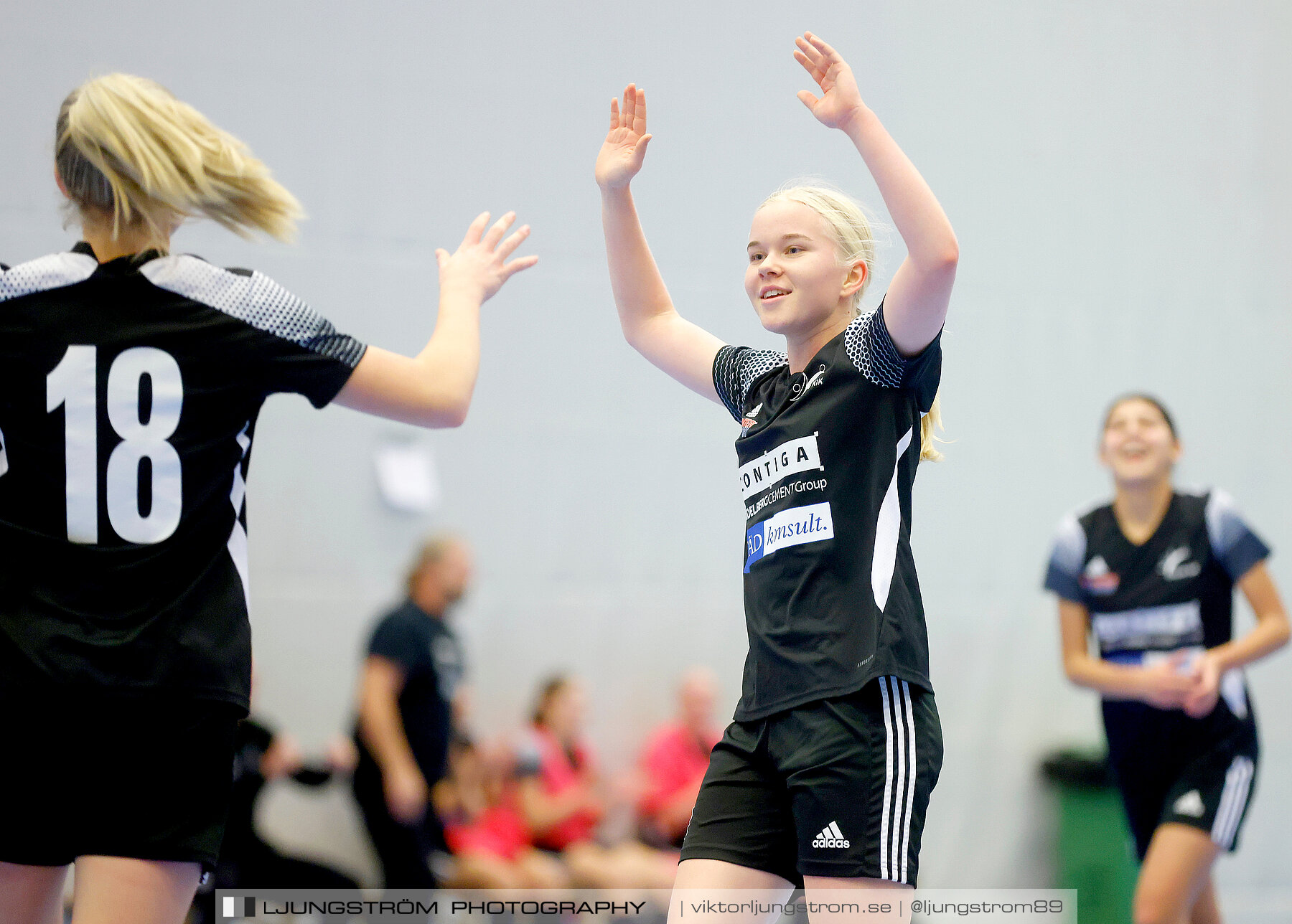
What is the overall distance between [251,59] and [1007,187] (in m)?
3.89

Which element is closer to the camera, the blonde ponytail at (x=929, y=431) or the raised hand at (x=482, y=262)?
the raised hand at (x=482, y=262)

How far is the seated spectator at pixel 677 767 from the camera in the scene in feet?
18.0

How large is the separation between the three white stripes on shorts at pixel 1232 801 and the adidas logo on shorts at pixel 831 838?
228 centimetres

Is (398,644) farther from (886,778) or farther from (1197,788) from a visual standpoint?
(886,778)

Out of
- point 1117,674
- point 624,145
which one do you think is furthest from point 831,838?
point 1117,674

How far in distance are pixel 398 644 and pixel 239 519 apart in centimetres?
328

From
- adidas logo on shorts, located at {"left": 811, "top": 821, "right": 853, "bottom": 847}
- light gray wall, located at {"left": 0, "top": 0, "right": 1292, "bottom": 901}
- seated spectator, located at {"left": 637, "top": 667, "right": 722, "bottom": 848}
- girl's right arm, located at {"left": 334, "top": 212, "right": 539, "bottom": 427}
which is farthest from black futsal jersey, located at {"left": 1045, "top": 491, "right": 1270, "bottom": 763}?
girl's right arm, located at {"left": 334, "top": 212, "right": 539, "bottom": 427}

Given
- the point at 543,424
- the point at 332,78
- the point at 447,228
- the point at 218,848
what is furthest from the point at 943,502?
the point at 218,848

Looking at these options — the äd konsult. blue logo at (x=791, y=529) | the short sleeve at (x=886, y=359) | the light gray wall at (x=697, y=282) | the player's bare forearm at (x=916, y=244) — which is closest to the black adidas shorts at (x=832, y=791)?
the äd konsult. blue logo at (x=791, y=529)

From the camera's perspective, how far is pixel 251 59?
18.8 ft

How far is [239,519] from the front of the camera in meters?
1.89

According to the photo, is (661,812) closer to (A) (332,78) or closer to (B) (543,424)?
(B) (543,424)

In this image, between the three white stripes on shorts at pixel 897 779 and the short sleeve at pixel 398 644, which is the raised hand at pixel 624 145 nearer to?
the three white stripes on shorts at pixel 897 779

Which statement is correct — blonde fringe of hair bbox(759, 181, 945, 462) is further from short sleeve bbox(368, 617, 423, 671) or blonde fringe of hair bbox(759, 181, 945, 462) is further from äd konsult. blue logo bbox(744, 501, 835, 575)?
short sleeve bbox(368, 617, 423, 671)
